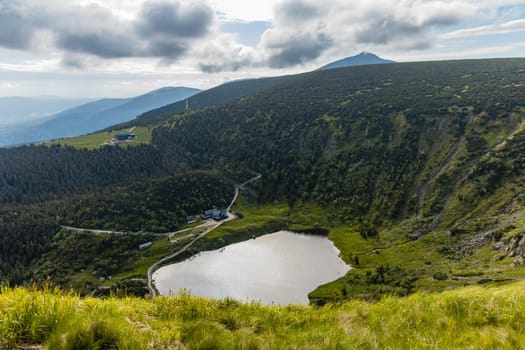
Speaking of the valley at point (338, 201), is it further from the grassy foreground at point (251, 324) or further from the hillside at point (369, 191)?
the grassy foreground at point (251, 324)

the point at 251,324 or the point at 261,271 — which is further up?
the point at 251,324

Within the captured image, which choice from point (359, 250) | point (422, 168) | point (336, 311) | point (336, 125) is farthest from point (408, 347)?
point (336, 125)

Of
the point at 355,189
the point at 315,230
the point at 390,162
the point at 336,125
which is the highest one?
the point at 336,125

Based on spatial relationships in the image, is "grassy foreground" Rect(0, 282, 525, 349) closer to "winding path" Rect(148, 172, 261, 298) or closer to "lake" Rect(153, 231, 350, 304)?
"lake" Rect(153, 231, 350, 304)

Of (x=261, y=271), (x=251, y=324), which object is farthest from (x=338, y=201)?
(x=251, y=324)

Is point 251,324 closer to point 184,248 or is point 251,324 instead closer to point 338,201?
point 184,248

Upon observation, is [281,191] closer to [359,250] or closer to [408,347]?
[359,250]
